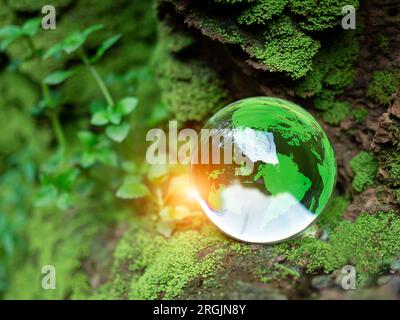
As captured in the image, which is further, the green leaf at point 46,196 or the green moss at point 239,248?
the green leaf at point 46,196

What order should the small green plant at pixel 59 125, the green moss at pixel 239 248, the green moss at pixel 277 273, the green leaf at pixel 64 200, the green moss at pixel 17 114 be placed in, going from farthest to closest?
1. the green moss at pixel 17 114
2. the green leaf at pixel 64 200
3. the small green plant at pixel 59 125
4. the green moss at pixel 239 248
5. the green moss at pixel 277 273

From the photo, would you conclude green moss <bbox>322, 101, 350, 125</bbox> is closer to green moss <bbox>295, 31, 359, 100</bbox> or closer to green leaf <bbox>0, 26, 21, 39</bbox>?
green moss <bbox>295, 31, 359, 100</bbox>

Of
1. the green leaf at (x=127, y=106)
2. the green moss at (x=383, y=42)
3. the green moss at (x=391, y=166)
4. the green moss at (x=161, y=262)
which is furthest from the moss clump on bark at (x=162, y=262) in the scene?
the green moss at (x=383, y=42)

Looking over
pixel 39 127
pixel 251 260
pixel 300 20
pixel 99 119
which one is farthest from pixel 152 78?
pixel 251 260

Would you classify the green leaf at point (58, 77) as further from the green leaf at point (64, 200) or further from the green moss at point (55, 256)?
the green moss at point (55, 256)

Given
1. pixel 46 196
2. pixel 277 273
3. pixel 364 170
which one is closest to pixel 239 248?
pixel 277 273

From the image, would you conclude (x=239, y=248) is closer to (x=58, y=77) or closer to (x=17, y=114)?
(x=58, y=77)

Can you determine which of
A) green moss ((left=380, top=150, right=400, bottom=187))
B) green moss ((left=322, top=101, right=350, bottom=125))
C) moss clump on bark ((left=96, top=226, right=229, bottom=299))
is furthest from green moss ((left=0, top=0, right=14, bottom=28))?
green moss ((left=380, top=150, right=400, bottom=187))
